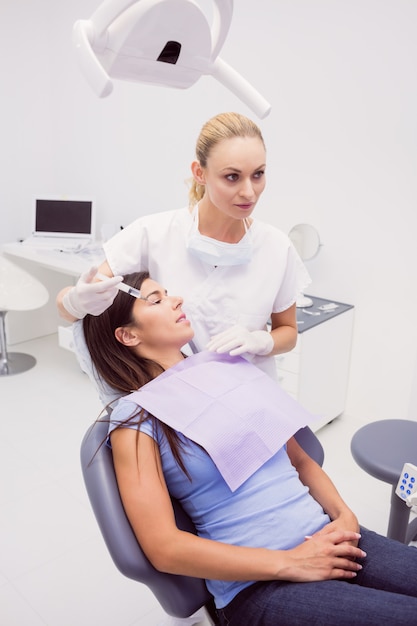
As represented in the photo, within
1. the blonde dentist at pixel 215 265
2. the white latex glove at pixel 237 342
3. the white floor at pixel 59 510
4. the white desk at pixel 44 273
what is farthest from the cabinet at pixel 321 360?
the white desk at pixel 44 273

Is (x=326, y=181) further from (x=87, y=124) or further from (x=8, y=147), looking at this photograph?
(x=8, y=147)

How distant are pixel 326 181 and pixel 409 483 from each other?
57.7 inches

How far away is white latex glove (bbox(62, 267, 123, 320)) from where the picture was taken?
1091mm

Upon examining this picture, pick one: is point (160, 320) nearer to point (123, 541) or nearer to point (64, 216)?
point (123, 541)

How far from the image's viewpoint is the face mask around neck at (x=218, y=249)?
134cm

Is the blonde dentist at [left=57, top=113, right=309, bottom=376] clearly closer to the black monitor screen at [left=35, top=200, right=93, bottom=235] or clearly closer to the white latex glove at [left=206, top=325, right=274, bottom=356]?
the white latex glove at [left=206, top=325, right=274, bottom=356]

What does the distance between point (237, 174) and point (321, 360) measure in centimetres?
136

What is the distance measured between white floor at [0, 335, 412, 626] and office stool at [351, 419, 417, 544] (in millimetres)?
371

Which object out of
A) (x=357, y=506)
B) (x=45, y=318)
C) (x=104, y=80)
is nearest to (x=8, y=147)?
(x=45, y=318)

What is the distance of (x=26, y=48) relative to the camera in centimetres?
345

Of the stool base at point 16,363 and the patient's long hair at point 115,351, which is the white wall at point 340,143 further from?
the patient's long hair at point 115,351

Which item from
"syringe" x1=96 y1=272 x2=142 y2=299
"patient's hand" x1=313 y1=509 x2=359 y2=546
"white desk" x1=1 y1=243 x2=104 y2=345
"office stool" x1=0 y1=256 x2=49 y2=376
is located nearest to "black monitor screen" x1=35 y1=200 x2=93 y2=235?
"white desk" x1=1 y1=243 x2=104 y2=345

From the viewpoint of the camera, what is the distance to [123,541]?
38.2 inches

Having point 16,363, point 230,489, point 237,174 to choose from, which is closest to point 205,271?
point 237,174
